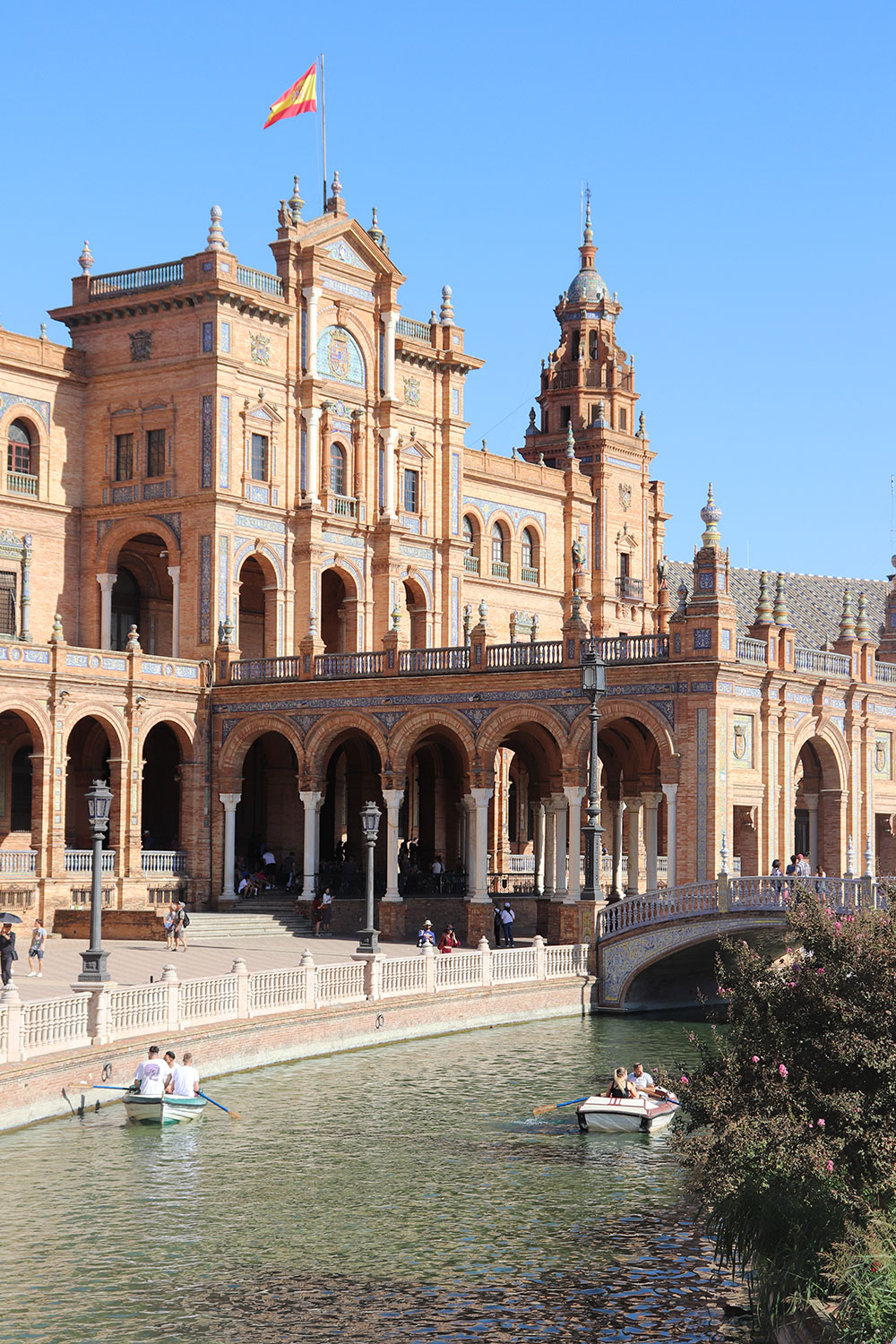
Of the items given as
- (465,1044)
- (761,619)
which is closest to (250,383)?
(761,619)

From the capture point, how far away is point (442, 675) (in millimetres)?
44344

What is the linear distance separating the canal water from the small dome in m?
44.0

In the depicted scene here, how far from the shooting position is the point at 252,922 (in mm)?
44406

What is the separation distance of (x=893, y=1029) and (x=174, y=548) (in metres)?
36.2

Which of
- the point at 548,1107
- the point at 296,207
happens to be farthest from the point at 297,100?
the point at 548,1107

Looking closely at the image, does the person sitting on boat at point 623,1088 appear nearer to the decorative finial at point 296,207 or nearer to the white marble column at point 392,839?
the white marble column at point 392,839

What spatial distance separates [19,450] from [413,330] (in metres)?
13.4

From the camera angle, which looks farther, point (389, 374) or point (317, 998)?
point (389, 374)

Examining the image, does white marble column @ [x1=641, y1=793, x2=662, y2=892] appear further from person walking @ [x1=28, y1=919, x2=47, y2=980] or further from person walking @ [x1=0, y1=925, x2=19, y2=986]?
person walking @ [x1=0, y1=925, x2=19, y2=986]

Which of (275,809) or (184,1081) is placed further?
(275,809)

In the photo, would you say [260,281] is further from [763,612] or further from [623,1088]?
[623,1088]

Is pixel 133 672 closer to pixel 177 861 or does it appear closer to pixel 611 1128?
pixel 177 861

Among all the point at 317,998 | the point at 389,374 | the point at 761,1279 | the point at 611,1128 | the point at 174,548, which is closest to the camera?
the point at 761,1279

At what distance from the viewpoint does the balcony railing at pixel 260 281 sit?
50125 mm
